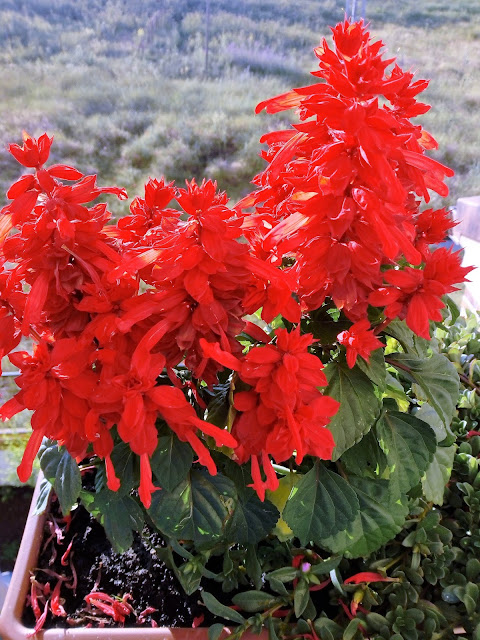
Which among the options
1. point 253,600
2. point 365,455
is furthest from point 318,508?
point 253,600

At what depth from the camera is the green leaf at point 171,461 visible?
55 cm

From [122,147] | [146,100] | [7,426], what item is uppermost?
[146,100]

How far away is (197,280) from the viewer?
404mm

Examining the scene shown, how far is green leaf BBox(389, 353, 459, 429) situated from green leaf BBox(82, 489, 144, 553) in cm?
32

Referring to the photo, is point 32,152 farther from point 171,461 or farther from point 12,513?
point 12,513

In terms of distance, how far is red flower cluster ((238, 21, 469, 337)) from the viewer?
394mm

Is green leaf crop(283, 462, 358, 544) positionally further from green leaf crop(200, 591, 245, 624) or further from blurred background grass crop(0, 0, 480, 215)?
blurred background grass crop(0, 0, 480, 215)

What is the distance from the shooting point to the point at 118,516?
62 centimetres

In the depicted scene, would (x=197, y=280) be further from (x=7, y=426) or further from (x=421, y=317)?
(x=7, y=426)

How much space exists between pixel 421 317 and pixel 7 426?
1297mm

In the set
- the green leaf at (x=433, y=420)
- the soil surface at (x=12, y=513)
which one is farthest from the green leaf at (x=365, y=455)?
the soil surface at (x=12, y=513)

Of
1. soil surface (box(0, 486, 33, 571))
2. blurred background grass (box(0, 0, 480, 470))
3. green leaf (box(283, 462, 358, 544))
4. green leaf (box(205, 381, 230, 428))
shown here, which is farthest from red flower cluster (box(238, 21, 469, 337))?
blurred background grass (box(0, 0, 480, 470))

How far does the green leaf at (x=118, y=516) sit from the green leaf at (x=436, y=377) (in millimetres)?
323

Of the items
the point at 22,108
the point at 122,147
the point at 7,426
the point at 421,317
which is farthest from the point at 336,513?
the point at 22,108
